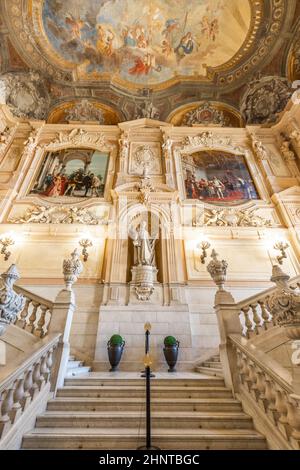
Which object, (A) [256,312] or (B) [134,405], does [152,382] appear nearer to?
(B) [134,405]

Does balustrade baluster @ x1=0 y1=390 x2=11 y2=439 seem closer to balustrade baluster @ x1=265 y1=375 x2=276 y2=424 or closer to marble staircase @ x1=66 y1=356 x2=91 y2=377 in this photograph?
marble staircase @ x1=66 y1=356 x2=91 y2=377

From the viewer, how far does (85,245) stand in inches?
336

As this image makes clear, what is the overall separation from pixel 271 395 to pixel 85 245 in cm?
693

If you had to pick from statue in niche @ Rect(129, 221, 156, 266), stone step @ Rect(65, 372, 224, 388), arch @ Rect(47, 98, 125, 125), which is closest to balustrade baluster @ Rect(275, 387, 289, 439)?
stone step @ Rect(65, 372, 224, 388)

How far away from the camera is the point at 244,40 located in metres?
12.7

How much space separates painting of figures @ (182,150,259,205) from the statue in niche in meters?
2.95

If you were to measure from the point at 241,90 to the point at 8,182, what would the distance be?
13.3m

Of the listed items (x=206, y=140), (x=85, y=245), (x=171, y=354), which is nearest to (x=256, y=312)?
(x=171, y=354)

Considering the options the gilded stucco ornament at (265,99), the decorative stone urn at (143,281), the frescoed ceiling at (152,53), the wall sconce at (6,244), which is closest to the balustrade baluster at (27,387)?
the decorative stone urn at (143,281)

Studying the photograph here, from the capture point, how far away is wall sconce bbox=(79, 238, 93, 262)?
27.3 ft

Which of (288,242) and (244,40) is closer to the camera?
(288,242)

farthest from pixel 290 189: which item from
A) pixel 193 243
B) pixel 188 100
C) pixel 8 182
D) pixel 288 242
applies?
pixel 8 182

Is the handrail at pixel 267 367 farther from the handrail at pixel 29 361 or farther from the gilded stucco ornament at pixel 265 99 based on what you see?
the gilded stucco ornament at pixel 265 99

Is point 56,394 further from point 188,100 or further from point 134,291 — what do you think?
point 188,100
